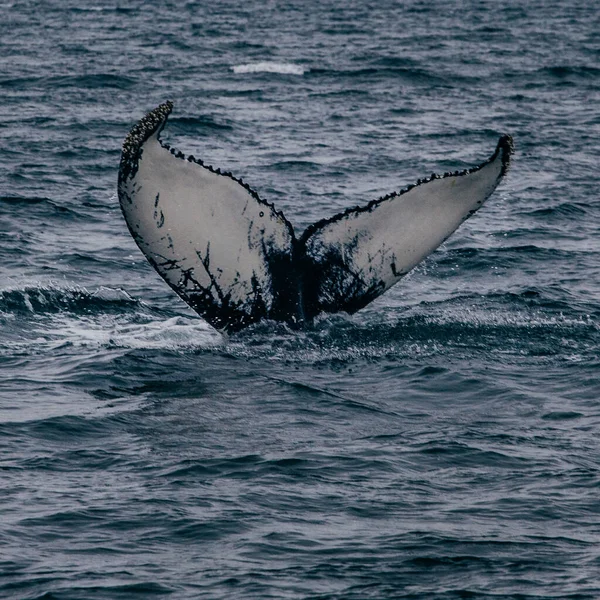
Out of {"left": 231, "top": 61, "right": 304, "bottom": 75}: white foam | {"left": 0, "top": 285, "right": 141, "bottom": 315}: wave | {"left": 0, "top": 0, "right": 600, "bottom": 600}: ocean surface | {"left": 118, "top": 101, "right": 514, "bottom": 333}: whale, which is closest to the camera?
{"left": 0, "top": 0, "right": 600, "bottom": 600}: ocean surface

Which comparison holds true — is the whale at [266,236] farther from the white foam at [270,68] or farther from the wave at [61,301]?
the white foam at [270,68]

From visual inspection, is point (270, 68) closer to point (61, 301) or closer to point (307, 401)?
point (61, 301)

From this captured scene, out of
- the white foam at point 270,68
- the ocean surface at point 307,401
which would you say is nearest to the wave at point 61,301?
the ocean surface at point 307,401

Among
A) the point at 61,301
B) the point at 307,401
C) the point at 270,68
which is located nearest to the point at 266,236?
the point at 307,401

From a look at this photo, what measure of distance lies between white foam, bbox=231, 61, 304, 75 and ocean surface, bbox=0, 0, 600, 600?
9.02 meters

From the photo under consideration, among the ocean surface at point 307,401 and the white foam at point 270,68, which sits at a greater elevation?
the white foam at point 270,68

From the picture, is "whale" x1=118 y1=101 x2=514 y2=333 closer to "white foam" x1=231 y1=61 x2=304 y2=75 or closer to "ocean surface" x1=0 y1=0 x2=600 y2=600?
"ocean surface" x1=0 y1=0 x2=600 y2=600

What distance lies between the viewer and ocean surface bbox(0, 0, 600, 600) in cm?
834

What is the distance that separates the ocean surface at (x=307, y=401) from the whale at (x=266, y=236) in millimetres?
636

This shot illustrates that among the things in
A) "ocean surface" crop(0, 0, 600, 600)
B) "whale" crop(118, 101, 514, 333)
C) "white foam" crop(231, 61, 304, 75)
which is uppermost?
"whale" crop(118, 101, 514, 333)

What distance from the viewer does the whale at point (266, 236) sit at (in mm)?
9906

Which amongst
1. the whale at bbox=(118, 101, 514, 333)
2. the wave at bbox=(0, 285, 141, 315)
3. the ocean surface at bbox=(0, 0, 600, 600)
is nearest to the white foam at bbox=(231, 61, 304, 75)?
the ocean surface at bbox=(0, 0, 600, 600)

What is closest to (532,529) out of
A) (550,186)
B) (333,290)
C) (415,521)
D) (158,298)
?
(415,521)

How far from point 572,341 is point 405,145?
12.1 metres
